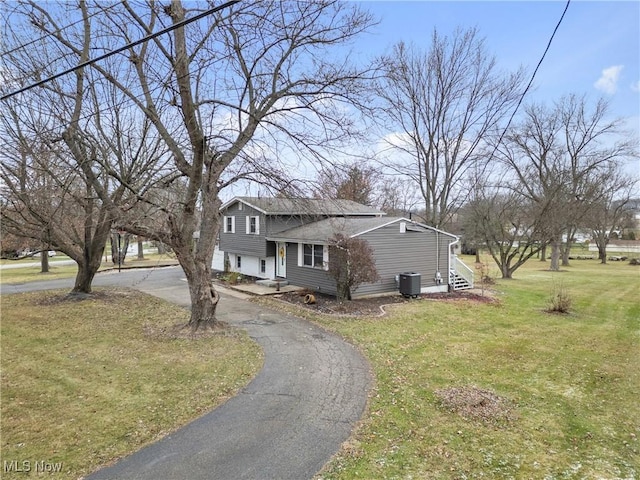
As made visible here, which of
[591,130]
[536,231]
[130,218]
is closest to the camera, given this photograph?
[130,218]

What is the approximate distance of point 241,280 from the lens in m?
20.6

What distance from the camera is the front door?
19203 mm

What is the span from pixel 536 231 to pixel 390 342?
65.3 feet

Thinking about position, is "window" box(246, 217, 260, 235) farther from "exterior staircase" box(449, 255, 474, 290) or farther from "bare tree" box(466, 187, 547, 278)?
"bare tree" box(466, 187, 547, 278)

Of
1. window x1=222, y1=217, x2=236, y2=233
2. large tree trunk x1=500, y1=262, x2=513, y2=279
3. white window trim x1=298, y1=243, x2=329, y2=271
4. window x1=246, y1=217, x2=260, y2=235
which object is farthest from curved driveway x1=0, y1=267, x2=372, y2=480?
large tree trunk x1=500, y1=262, x2=513, y2=279

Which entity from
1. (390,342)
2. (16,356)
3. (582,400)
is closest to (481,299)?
(390,342)

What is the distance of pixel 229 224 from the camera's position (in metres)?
22.4

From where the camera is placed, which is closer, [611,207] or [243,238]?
[243,238]

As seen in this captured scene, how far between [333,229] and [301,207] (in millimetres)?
6391

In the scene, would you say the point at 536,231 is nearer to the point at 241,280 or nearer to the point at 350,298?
the point at 350,298

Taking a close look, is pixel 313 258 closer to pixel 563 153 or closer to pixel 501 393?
pixel 501 393

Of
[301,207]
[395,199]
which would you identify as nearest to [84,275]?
[301,207]

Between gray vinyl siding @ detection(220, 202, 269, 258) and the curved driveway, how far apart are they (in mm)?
10171

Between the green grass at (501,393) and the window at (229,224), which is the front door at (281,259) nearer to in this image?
the window at (229,224)
